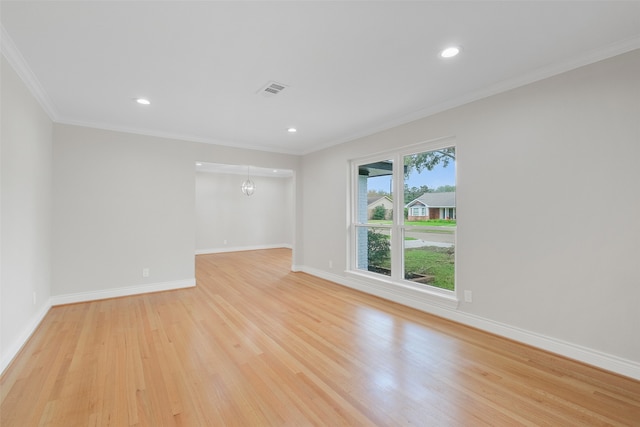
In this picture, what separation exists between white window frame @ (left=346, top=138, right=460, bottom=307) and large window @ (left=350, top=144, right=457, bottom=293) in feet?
0.05

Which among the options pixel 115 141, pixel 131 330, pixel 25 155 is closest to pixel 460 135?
pixel 131 330

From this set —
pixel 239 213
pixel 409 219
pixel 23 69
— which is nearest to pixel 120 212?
pixel 23 69

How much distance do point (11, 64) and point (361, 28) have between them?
2.89 metres

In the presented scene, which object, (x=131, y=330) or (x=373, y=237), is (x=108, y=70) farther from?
(x=373, y=237)

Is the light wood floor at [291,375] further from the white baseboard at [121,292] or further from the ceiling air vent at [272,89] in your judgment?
the ceiling air vent at [272,89]

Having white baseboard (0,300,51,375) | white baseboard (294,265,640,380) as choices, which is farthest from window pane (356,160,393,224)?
white baseboard (0,300,51,375)

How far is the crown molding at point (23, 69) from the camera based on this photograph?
6.62 ft

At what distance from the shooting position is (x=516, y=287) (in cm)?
268

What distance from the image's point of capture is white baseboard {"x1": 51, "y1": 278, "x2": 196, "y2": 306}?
374cm

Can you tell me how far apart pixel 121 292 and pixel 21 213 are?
1.97 m

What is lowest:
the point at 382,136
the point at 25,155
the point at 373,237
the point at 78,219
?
the point at 373,237

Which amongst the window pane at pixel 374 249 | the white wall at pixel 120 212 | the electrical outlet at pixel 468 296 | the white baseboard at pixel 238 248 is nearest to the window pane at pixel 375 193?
the window pane at pixel 374 249

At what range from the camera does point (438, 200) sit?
3477 millimetres

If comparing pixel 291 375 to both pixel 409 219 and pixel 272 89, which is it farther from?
pixel 272 89
